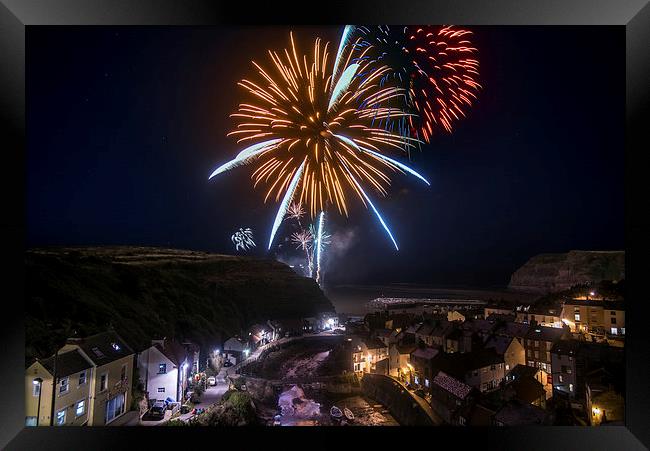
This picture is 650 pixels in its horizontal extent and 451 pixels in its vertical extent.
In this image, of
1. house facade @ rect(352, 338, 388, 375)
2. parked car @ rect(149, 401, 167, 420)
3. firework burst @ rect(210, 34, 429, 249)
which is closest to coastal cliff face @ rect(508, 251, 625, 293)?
firework burst @ rect(210, 34, 429, 249)

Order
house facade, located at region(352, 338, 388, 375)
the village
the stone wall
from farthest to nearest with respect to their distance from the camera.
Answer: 1. house facade, located at region(352, 338, 388, 375)
2. the stone wall
3. the village

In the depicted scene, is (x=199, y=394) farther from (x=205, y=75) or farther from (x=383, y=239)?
(x=205, y=75)

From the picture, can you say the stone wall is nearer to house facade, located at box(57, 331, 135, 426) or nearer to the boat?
the boat

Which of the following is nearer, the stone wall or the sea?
the stone wall

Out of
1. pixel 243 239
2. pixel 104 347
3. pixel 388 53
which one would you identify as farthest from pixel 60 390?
pixel 388 53

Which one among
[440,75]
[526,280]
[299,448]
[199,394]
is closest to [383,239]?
[526,280]

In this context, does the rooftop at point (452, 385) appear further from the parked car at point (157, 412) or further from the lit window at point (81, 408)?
the lit window at point (81, 408)
